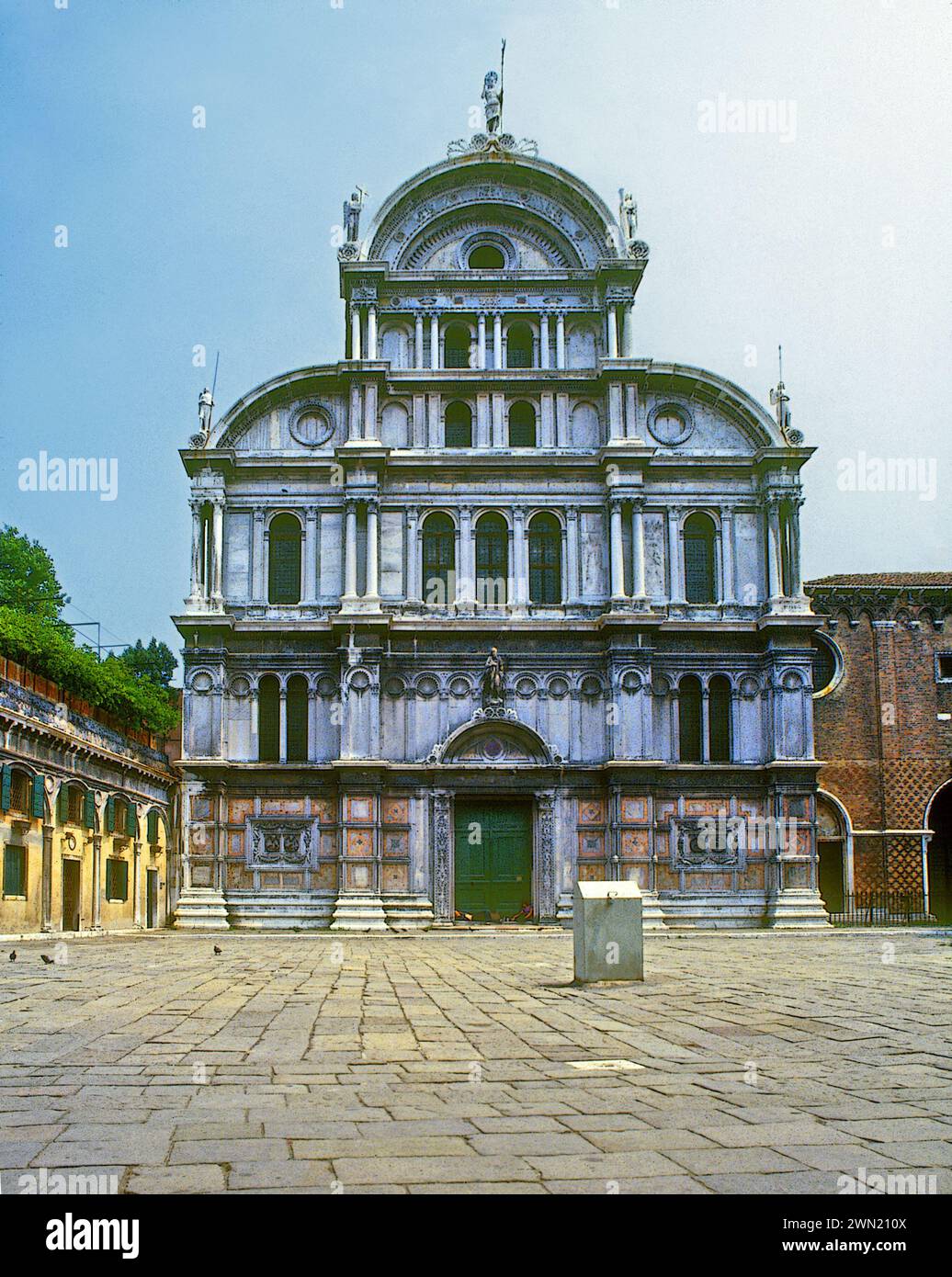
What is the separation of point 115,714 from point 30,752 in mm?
12807

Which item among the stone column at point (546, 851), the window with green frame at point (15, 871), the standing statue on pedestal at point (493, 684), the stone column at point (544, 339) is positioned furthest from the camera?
the stone column at point (544, 339)

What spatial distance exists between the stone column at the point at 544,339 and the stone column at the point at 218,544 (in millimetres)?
9916

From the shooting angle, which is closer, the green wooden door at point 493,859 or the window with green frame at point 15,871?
the window with green frame at point 15,871

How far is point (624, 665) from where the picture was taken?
36.1m

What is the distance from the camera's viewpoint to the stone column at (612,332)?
A: 125 ft

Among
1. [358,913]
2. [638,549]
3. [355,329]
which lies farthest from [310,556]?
[358,913]

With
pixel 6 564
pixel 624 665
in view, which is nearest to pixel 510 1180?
pixel 624 665

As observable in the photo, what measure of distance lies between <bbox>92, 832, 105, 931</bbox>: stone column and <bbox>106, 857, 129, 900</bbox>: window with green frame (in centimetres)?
146

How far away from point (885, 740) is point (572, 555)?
1177cm

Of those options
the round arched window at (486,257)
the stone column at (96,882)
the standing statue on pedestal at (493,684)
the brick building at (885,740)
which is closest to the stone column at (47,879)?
the stone column at (96,882)

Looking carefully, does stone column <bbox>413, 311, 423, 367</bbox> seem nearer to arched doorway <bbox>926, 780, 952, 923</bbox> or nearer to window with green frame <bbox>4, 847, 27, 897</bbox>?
window with green frame <bbox>4, 847, 27, 897</bbox>

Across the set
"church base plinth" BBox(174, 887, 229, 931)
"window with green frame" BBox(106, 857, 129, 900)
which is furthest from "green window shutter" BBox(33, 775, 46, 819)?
"window with green frame" BBox(106, 857, 129, 900)

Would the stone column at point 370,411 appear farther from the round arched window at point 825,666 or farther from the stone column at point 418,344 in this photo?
the round arched window at point 825,666
